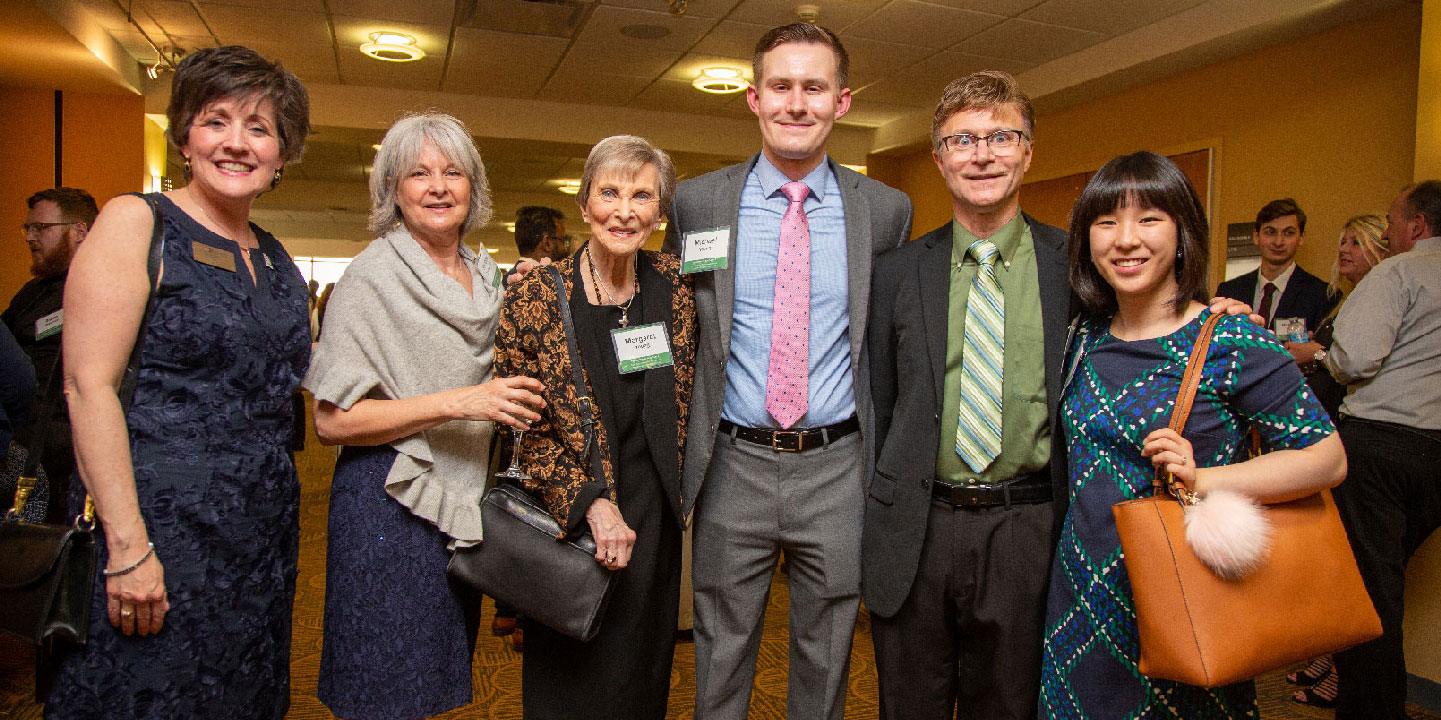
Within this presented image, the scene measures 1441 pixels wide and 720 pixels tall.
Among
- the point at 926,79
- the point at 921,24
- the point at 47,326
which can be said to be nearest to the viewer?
the point at 47,326

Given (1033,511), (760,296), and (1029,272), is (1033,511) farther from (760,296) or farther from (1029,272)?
(760,296)

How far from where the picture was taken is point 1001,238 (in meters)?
1.96

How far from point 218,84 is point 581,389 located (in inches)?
35.5

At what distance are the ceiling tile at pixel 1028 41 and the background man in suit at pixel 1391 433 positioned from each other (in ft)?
12.1

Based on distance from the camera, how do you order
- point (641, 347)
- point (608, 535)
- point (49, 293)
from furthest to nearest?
point (49, 293), point (641, 347), point (608, 535)

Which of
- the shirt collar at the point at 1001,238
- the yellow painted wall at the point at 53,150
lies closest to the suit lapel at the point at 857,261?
the shirt collar at the point at 1001,238

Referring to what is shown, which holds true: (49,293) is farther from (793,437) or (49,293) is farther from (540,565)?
(793,437)

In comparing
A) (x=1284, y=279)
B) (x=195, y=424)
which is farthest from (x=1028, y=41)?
(x=195, y=424)

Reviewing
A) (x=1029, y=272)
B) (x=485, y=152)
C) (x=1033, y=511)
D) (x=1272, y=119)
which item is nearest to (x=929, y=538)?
(x=1033, y=511)

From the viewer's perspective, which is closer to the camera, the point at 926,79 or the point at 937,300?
the point at 937,300

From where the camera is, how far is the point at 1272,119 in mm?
5969

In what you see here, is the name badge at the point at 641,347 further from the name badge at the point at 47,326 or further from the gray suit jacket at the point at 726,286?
the name badge at the point at 47,326

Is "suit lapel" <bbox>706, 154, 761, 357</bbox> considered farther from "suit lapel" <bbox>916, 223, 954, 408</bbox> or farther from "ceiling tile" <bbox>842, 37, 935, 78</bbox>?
"ceiling tile" <bbox>842, 37, 935, 78</bbox>

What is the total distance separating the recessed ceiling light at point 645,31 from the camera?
6637 millimetres
